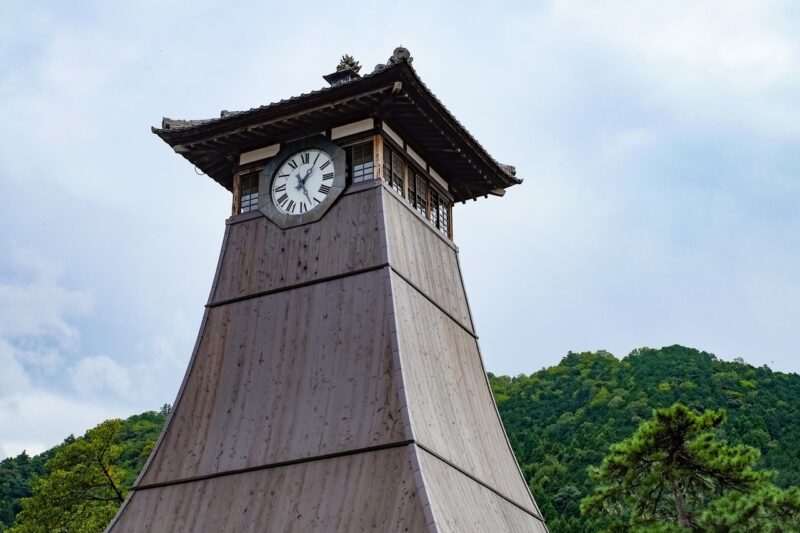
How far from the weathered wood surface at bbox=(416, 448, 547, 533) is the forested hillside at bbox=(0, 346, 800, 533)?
15722 mm

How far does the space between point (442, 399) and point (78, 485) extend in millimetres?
15526

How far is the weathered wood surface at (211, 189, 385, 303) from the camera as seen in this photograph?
16.6 metres

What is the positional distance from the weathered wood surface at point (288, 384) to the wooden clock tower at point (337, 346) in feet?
0.08

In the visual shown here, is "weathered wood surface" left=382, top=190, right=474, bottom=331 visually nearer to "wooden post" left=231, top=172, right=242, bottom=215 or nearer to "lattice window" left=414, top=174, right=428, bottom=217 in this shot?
"lattice window" left=414, top=174, right=428, bottom=217

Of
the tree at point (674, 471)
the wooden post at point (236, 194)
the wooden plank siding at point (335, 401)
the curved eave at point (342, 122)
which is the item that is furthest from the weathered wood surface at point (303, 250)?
the tree at point (674, 471)

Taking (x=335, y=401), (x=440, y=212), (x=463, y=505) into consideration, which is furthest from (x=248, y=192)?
(x=463, y=505)

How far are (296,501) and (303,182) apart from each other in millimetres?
5493

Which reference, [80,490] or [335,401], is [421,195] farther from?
[80,490]

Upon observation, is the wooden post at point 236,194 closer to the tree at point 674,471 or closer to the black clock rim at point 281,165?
the black clock rim at point 281,165

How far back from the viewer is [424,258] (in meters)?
17.8

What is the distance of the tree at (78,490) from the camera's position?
27.8 metres

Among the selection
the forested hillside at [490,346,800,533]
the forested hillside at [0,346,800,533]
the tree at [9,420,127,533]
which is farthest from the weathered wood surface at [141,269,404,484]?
the forested hillside at [490,346,800,533]

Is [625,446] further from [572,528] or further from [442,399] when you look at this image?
[572,528]

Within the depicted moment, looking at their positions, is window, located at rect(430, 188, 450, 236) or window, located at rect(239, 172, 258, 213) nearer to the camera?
window, located at rect(239, 172, 258, 213)
